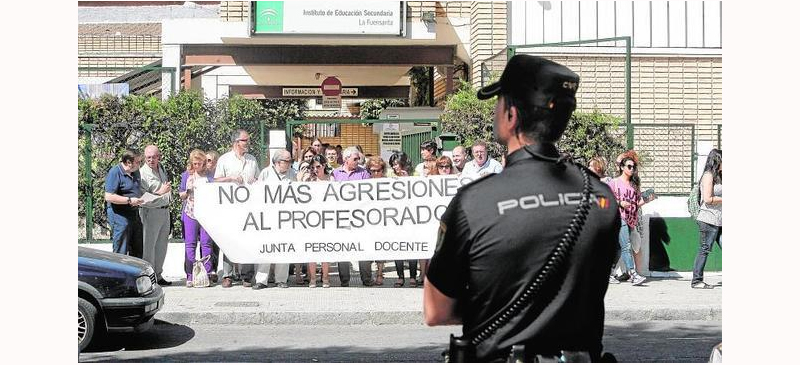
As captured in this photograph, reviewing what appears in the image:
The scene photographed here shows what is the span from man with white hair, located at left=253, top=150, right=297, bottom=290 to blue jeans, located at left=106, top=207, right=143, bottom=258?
1466mm

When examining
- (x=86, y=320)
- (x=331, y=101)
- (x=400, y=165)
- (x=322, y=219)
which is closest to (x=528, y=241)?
(x=86, y=320)

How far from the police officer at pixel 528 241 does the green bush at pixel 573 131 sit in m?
12.0

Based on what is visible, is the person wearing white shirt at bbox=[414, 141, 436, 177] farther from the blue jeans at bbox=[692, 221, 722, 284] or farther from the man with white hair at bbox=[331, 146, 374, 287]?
the blue jeans at bbox=[692, 221, 722, 284]

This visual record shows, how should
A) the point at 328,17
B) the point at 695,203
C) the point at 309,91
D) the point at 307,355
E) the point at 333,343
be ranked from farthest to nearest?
the point at 309,91 → the point at 328,17 → the point at 695,203 → the point at 333,343 → the point at 307,355

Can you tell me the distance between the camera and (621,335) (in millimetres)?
10195

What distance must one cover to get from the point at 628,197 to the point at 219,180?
16.8 feet

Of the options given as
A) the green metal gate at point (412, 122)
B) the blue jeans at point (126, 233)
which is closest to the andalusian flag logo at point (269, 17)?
the green metal gate at point (412, 122)

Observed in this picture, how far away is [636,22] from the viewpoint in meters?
19.4

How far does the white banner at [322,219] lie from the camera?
1288 centimetres

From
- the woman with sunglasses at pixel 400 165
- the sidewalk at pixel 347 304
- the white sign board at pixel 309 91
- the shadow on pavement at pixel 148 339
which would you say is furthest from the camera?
the white sign board at pixel 309 91

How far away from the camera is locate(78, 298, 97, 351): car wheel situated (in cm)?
864

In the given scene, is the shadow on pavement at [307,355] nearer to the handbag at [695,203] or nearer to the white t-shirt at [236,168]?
the white t-shirt at [236,168]

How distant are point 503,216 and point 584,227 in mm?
243

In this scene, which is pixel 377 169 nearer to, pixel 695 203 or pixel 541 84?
pixel 695 203
